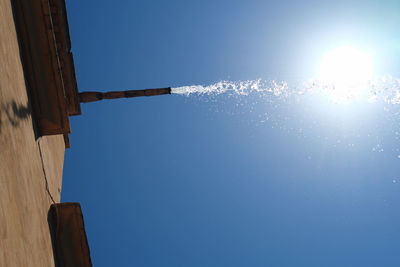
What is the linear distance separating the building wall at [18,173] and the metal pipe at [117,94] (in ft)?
11.0

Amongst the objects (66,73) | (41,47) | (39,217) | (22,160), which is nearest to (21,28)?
(41,47)

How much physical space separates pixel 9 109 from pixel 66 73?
90.2 inches

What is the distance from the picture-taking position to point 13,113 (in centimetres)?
430

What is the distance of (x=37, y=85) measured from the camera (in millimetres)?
5250

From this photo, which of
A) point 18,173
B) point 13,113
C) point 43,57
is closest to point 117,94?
point 43,57

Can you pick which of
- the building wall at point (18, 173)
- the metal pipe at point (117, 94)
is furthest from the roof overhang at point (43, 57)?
the metal pipe at point (117, 94)

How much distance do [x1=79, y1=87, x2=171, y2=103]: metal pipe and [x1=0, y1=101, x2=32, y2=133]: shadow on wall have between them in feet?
12.7

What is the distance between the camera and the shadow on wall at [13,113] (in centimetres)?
396

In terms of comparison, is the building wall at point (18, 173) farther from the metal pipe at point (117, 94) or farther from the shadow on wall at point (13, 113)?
the metal pipe at point (117, 94)

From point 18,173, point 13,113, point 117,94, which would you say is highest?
point 117,94

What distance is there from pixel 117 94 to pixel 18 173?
5.85 meters

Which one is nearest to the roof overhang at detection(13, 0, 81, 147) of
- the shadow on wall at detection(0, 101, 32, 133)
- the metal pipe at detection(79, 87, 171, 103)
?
the shadow on wall at detection(0, 101, 32, 133)

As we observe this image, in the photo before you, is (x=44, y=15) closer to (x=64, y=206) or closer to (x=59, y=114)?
(x=59, y=114)

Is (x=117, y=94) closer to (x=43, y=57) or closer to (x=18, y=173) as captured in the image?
(x=43, y=57)
